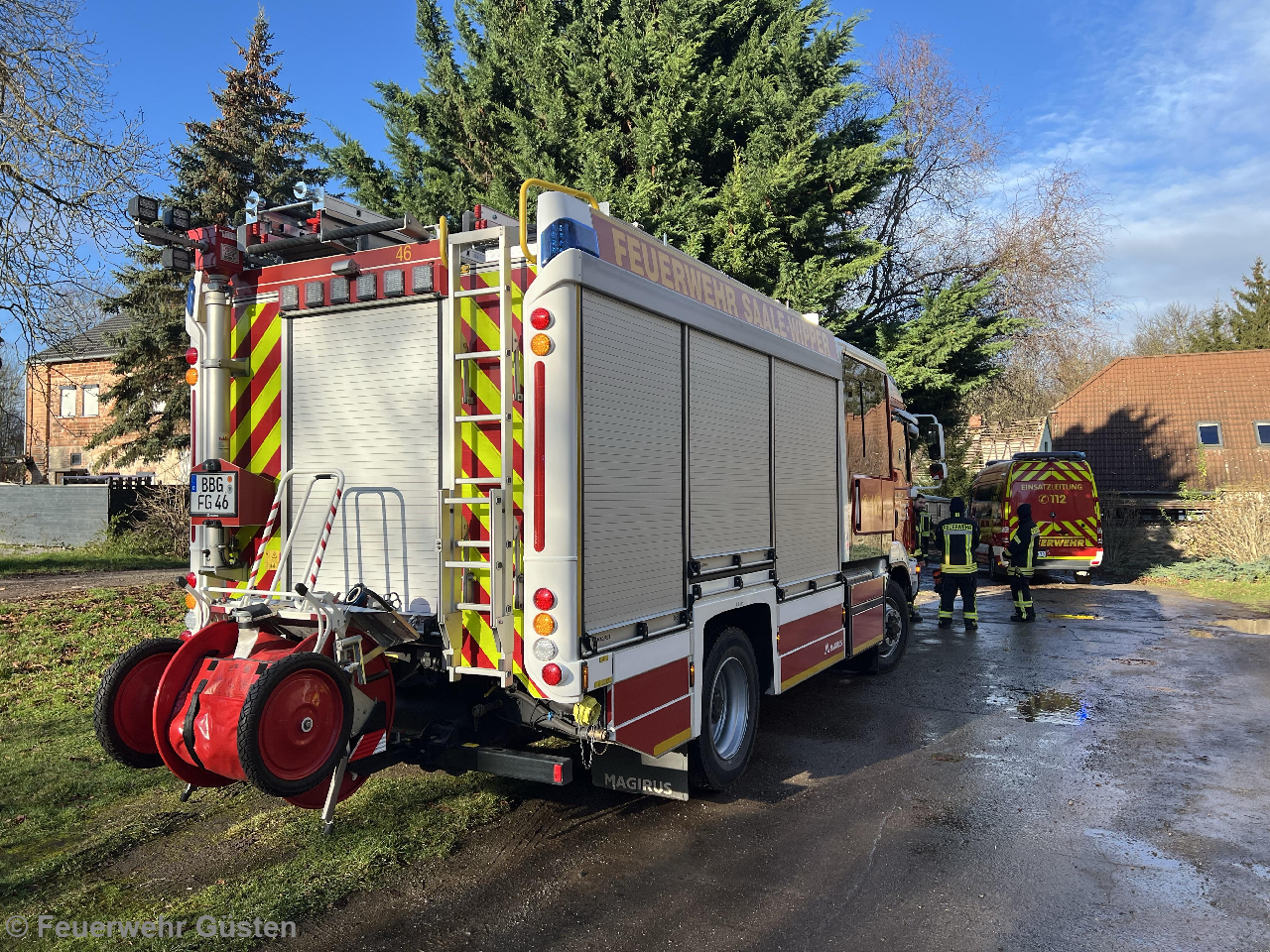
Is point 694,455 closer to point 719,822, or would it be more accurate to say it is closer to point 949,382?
point 719,822

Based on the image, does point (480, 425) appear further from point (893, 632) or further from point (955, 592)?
point (955, 592)

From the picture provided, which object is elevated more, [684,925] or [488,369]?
[488,369]

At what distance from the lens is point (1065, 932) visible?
11.6ft

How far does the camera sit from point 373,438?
4469 mm

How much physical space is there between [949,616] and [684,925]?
947 cm

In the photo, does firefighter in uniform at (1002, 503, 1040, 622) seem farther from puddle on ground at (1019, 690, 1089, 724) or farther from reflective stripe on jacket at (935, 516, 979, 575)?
puddle on ground at (1019, 690, 1089, 724)

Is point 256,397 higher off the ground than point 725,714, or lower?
higher

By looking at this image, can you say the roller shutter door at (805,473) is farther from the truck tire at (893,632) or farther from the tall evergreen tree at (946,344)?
the tall evergreen tree at (946,344)

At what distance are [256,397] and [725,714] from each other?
3.28m

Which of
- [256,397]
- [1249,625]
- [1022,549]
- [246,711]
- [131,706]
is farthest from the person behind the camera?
[1022,549]

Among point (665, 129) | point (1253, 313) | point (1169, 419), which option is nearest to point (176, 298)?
point (665, 129)

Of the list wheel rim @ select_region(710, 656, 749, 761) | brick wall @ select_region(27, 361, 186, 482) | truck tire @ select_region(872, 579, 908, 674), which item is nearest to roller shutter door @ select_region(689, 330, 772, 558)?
wheel rim @ select_region(710, 656, 749, 761)

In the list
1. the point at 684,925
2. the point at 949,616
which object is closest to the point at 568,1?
the point at 949,616

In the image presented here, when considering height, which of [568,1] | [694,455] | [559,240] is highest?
[568,1]
